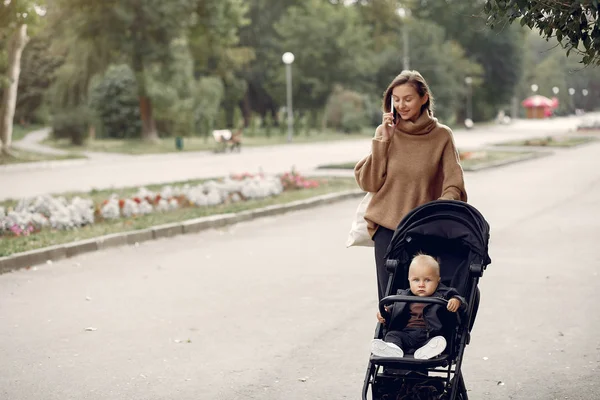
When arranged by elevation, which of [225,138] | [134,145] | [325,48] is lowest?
[134,145]

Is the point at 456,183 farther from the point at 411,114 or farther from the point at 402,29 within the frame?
the point at 402,29

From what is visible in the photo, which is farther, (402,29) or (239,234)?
(402,29)

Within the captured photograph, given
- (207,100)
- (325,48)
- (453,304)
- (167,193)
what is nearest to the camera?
(453,304)

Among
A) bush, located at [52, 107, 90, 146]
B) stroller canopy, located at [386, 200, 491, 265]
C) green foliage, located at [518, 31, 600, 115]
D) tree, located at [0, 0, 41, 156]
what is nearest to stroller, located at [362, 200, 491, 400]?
stroller canopy, located at [386, 200, 491, 265]

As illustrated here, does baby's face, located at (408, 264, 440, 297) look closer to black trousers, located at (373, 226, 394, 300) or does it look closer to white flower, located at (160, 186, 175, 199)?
black trousers, located at (373, 226, 394, 300)

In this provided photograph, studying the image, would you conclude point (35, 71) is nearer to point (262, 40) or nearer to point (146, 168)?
point (262, 40)

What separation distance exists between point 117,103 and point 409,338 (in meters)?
40.8

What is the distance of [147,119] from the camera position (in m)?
41.8

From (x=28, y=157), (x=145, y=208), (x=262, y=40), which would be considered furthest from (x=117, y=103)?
(x=145, y=208)

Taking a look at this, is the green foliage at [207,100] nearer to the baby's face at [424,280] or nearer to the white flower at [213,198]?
the white flower at [213,198]

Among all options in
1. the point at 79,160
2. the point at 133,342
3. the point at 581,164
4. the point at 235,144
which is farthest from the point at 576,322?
the point at 235,144

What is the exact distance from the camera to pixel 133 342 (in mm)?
6520

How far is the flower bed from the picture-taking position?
38.2 feet

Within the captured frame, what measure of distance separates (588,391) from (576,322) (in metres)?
1.78
